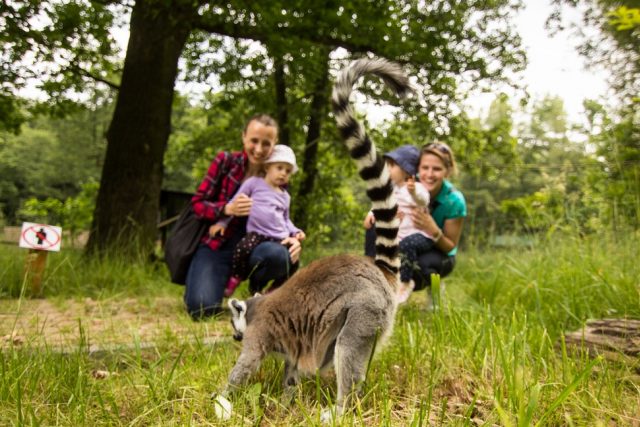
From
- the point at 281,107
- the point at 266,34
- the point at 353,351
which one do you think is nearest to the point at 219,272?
the point at 353,351

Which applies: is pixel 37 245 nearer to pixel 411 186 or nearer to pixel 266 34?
pixel 411 186

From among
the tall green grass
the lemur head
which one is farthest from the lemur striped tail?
the tall green grass

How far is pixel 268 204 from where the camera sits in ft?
11.9

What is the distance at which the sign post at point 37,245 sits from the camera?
156 inches

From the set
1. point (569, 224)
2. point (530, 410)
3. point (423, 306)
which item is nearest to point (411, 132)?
point (569, 224)

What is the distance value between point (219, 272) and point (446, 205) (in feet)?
6.99

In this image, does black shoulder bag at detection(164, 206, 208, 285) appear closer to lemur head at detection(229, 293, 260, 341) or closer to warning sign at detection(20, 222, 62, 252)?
warning sign at detection(20, 222, 62, 252)

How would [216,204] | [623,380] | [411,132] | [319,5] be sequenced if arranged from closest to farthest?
[623,380] → [216,204] → [319,5] → [411,132]

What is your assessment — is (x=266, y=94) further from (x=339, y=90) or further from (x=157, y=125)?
(x=339, y=90)

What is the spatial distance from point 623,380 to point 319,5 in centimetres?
590

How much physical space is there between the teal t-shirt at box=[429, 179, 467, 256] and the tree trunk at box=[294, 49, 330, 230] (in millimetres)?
4930

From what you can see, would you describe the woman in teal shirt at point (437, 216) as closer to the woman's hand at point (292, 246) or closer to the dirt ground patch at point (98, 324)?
the woman's hand at point (292, 246)

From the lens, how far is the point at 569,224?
4.69m

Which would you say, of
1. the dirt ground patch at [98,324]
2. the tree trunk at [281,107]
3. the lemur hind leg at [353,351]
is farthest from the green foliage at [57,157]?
the lemur hind leg at [353,351]
